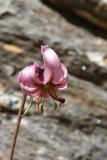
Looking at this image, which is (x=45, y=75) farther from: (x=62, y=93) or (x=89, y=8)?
(x=89, y=8)

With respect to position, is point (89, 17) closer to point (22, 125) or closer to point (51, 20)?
point (51, 20)

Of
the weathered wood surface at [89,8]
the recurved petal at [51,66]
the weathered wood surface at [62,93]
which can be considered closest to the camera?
the recurved petal at [51,66]

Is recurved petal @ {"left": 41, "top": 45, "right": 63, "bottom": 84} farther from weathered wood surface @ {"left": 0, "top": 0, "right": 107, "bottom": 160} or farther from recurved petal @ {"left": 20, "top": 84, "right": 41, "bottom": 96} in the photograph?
weathered wood surface @ {"left": 0, "top": 0, "right": 107, "bottom": 160}

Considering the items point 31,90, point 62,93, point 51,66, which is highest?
point 51,66

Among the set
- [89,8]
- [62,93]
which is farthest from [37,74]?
[89,8]

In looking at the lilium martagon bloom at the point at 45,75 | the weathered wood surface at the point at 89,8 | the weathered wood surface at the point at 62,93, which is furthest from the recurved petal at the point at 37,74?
the weathered wood surface at the point at 89,8

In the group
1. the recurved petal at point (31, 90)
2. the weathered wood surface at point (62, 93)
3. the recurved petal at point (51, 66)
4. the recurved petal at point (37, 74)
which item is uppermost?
the recurved petal at point (51, 66)

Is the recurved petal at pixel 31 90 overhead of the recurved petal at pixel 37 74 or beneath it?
beneath

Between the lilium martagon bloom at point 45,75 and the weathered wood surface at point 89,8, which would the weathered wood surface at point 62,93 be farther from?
the lilium martagon bloom at point 45,75
